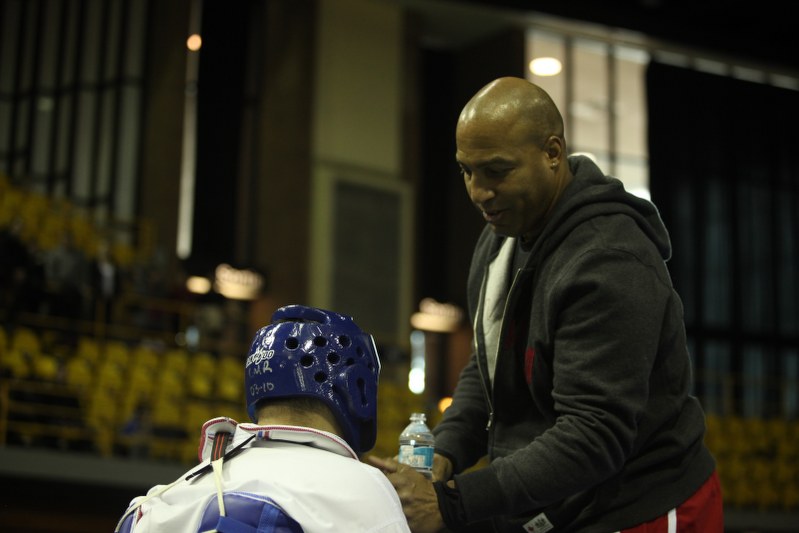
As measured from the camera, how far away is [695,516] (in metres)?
2.64

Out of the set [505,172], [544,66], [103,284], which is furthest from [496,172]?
[544,66]

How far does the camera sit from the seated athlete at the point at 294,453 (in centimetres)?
202

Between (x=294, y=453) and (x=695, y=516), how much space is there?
3.59ft

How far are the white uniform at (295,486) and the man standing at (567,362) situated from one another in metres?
0.35

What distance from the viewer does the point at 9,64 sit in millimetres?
19891

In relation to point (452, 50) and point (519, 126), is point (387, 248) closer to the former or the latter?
point (452, 50)

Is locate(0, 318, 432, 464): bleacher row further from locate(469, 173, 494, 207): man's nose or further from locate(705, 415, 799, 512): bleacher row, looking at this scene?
locate(469, 173, 494, 207): man's nose

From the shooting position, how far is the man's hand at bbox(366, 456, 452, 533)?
2.44 m

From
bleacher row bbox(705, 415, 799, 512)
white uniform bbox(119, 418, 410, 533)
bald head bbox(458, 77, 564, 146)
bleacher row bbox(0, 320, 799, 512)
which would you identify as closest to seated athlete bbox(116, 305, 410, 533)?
white uniform bbox(119, 418, 410, 533)

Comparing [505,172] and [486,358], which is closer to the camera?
[505,172]

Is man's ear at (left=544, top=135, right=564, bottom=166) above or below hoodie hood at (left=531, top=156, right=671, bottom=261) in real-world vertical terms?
above

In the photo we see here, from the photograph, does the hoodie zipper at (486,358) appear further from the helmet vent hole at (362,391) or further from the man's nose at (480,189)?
the helmet vent hole at (362,391)

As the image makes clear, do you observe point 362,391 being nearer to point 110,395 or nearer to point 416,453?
point 416,453

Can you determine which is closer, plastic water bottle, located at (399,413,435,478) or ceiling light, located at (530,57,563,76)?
plastic water bottle, located at (399,413,435,478)
